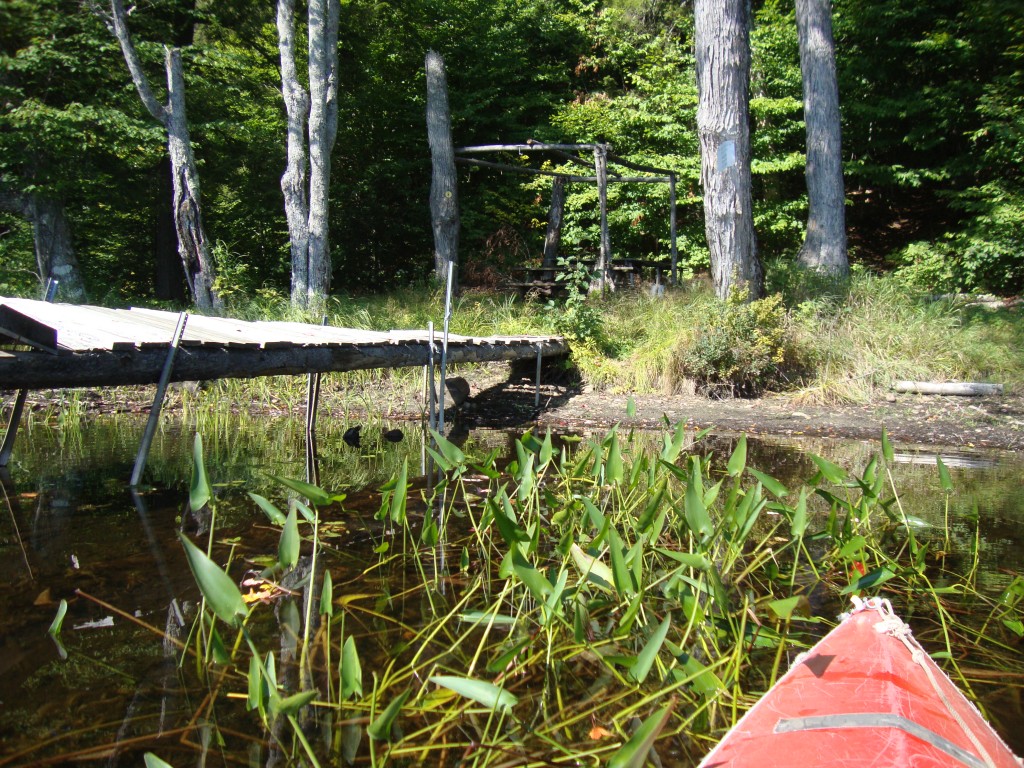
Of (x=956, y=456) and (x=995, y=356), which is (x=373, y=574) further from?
(x=995, y=356)

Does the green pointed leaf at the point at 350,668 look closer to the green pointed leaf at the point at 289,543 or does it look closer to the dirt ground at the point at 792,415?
the green pointed leaf at the point at 289,543

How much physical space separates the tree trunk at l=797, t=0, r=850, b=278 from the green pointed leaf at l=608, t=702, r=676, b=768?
11.5 m

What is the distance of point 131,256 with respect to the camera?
56.5 ft

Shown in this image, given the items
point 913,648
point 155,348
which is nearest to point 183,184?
point 155,348

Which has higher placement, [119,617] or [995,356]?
[995,356]

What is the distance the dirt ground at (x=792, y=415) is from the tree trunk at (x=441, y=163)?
5.79 meters

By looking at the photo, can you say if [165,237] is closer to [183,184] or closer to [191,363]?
[183,184]

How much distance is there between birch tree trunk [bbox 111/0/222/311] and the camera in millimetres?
10594

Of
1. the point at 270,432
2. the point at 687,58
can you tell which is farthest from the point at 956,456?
the point at 687,58

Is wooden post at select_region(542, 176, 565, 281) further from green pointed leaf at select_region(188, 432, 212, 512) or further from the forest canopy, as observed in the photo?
green pointed leaf at select_region(188, 432, 212, 512)

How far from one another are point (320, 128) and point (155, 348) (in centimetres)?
773

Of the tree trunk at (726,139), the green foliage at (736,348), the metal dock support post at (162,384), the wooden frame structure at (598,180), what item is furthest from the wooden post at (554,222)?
the metal dock support post at (162,384)

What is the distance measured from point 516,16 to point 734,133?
10829 mm

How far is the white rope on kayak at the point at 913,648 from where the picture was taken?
4.76 ft
